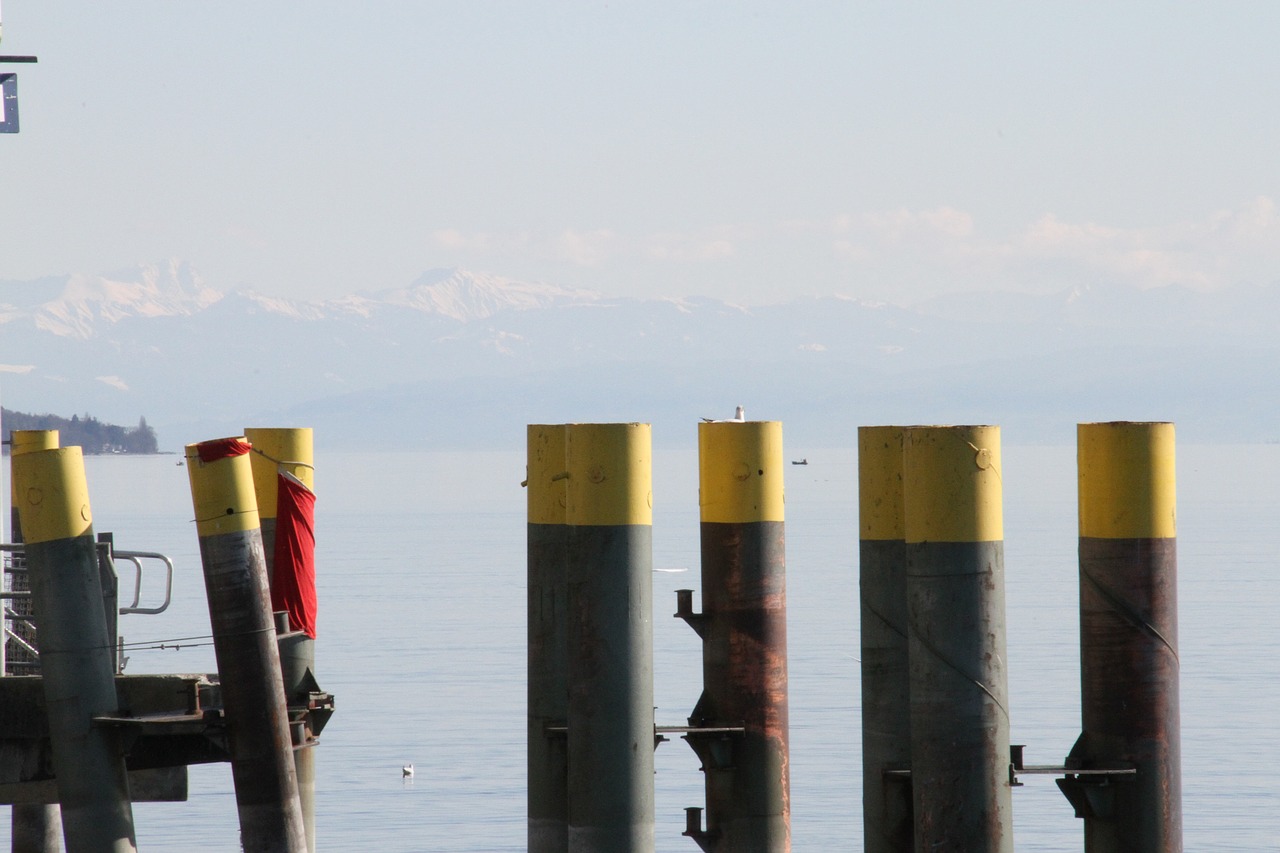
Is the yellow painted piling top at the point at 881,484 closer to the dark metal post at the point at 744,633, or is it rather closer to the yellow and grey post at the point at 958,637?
the dark metal post at the point at 744,633

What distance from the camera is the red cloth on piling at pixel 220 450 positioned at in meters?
11.1

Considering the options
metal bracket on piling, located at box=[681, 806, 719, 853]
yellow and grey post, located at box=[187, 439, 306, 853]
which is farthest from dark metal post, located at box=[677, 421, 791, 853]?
yellow and grey post, located at box=[187, 439, 306, 853]

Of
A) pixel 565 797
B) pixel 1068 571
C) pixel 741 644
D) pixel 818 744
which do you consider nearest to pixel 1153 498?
pixel 741 644

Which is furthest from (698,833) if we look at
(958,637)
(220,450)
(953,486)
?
(220,450)

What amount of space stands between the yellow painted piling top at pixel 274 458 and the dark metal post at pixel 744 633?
11.9 feet

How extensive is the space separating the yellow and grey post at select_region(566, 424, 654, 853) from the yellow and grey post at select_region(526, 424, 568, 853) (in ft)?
3.17

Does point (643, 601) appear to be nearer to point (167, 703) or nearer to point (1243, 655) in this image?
point (167, 703)

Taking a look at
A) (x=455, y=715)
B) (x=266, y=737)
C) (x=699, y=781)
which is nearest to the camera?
(x=266, y=737)

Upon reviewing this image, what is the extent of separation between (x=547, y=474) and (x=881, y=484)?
86.6 inches

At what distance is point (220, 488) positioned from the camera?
439 inches

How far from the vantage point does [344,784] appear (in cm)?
3275

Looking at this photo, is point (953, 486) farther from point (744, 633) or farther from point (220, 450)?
point (220, 450)

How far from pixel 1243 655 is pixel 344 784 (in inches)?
1034

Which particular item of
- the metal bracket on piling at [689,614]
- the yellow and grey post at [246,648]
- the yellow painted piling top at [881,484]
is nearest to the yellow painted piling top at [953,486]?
the yellow painted piling top at [881,484]
